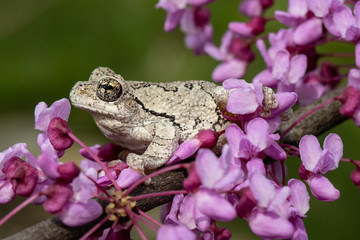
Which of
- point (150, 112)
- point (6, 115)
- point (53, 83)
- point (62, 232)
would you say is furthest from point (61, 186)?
point (6, 115)

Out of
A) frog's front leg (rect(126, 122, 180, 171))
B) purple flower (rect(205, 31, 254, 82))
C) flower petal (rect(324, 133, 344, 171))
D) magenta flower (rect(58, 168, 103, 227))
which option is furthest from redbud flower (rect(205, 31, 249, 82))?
magenta flower (rect(58, 168, 103, 227))

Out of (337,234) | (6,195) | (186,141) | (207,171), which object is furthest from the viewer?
(337,234)

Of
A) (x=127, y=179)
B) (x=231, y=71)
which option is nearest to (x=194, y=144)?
(x=127, y=179)

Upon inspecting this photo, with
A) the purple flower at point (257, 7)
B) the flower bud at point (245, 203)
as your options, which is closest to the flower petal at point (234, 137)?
the flower bud at point (245, 203)

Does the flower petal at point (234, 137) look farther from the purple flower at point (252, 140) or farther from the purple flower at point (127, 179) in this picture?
the purple flower at point (127, 179)

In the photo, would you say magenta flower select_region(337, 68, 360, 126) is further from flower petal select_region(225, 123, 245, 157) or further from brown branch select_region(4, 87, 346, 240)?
flower petal select_region(225, 123, 245, 157)

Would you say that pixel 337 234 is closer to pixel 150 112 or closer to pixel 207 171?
pixel 150 112

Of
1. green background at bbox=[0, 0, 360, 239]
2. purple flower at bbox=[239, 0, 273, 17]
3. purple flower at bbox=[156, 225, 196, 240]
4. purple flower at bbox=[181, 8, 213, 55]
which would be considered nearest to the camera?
purple flower at bbox=[156, 225, 196, 240]
